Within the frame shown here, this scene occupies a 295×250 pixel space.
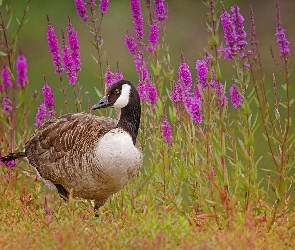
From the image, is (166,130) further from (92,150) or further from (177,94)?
(92,150)

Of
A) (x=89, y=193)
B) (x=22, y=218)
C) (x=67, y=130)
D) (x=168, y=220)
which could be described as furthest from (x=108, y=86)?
(x=168, y=220)

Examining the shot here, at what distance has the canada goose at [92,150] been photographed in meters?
6.24

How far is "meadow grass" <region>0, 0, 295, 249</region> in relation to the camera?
4.98 meters

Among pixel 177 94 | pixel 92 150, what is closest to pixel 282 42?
pixel 177 94

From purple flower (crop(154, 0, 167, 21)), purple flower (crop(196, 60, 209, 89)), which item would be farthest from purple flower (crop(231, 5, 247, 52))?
purple flower (crop(154, 0, 167, 21))

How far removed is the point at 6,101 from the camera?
24.3 ft

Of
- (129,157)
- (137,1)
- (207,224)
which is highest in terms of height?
(137,1)

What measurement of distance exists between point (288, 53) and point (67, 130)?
2.27 meters

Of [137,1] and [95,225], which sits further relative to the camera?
[137,1]

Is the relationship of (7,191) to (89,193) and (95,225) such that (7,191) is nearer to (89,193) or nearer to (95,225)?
(89,193)

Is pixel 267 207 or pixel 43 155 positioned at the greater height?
pixel 43 155

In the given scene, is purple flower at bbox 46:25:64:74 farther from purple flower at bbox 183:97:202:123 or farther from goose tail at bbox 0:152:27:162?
purple flower at bbox 183:97:202:123

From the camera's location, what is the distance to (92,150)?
6.30 meters

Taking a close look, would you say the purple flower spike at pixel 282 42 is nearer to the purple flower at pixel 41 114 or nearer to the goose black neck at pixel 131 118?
the goose black neck at pixel 131 118
